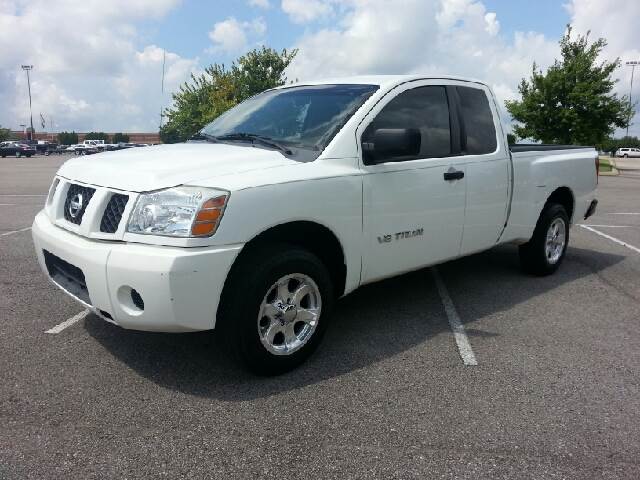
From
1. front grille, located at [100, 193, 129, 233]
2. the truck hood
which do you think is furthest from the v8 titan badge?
front grille, located at [100, 193, 129, 233]

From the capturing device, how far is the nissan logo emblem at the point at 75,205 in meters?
3.25

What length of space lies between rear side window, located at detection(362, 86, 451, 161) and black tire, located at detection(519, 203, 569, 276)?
5.90 ft

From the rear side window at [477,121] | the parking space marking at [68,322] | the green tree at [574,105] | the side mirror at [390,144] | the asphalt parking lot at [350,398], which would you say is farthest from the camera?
the green tree at [574,105]

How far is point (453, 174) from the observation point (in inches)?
164

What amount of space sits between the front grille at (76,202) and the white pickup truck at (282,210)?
1 centimetres

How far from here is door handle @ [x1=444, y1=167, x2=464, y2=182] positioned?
411cm

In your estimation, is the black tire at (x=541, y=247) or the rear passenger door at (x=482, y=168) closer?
the rear passenger door at (x=482, y=168)

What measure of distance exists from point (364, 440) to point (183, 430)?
35.9 inches

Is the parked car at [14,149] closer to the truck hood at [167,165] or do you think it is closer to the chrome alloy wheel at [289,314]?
the truck hood at [167,165]

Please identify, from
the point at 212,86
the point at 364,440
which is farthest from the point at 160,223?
the point at 212,86

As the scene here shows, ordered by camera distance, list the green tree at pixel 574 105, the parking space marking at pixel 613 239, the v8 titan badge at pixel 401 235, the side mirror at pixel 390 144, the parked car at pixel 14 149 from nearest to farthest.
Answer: the side mirror at pixel 390 144, the v8 titan badge at pixel 401 235, the parking space marking at pixel 613 239, the green tree at pixel 574 105, the parked car at pixel 14 149

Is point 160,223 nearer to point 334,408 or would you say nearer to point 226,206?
point 226,206

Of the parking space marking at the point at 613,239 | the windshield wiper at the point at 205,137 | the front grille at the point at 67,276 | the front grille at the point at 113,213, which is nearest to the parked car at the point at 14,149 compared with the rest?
the parking space marking at the point at 613,239

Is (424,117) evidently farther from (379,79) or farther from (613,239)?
(613,239)
